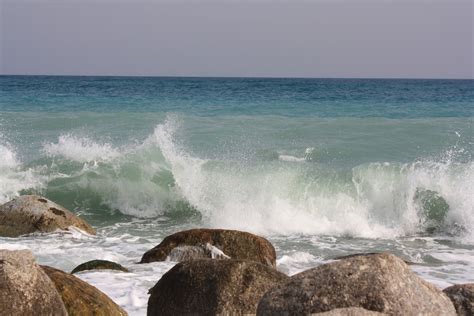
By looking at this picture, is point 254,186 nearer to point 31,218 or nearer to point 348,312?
point 31,218

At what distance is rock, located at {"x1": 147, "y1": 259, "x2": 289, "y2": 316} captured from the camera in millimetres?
4855

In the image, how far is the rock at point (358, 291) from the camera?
3848 mm

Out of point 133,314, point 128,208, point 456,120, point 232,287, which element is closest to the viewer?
point 232,287

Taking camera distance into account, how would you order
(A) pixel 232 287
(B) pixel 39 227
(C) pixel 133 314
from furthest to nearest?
(B) pixel 39 227
(C) pixel 133 314
(A) pixel 232 287

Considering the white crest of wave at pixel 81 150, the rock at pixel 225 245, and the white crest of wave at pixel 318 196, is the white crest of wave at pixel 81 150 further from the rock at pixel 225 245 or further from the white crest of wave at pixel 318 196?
the rock at pixel 225 245

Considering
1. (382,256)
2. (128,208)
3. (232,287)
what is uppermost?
(382,256)

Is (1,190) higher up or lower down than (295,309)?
lower down

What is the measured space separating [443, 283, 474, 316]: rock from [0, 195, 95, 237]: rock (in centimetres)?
629

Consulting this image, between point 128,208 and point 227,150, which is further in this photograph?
point 227,150

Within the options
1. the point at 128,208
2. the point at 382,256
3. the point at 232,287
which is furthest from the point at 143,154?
the point at 382,256

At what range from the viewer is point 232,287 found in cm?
489

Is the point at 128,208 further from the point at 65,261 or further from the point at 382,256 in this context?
the point at 382,256

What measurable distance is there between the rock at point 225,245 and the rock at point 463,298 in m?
3.06

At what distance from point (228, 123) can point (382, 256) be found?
16.3m
